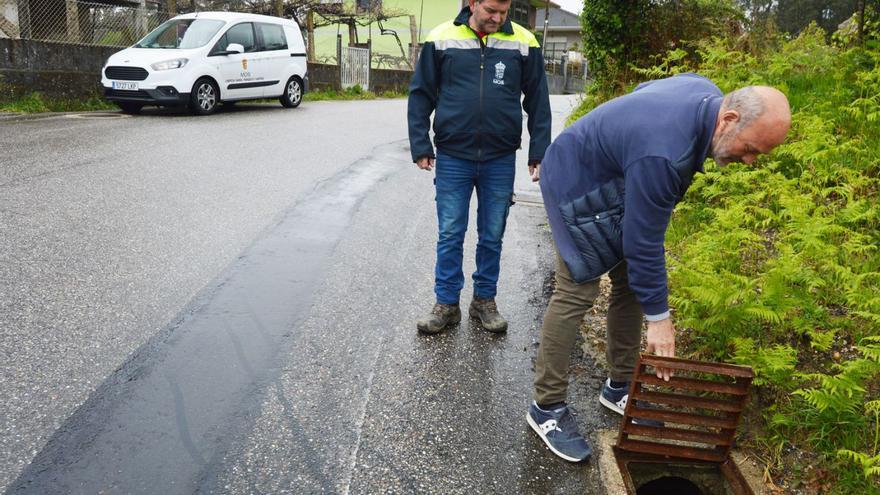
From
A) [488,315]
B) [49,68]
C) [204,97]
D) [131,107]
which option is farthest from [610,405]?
[49,68]

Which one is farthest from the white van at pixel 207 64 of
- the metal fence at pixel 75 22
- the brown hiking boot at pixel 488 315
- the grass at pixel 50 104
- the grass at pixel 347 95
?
the brown hiking boot at pixel 488 315

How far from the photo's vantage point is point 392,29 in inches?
1642

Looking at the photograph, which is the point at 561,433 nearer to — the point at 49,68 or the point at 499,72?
the point at 499,72

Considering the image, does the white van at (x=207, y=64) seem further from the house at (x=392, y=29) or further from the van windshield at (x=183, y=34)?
the house at (x=392, y=29)

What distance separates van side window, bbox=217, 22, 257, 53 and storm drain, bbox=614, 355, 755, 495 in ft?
41.4

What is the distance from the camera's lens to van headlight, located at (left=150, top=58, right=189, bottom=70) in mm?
12805

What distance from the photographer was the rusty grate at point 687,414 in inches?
118

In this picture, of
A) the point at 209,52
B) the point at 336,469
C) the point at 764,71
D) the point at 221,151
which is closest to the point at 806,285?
the point at 336,469

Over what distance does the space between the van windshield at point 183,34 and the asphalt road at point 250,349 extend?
6783 millimetres

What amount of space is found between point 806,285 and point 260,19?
13.5 metres

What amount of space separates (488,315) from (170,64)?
1080 centimetres

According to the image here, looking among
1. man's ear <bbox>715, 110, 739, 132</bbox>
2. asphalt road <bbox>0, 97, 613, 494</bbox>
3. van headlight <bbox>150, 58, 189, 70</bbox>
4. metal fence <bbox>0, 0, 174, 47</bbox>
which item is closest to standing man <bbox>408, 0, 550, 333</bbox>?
asphalt road <bbox>0, 97, 613, 494</bbox>

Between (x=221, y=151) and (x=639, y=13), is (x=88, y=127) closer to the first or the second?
(x=221, y=151)

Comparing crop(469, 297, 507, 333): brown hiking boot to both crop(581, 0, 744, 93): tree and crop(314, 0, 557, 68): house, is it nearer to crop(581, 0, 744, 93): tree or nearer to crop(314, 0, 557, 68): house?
crop(581, 0, 744, 93): tree
